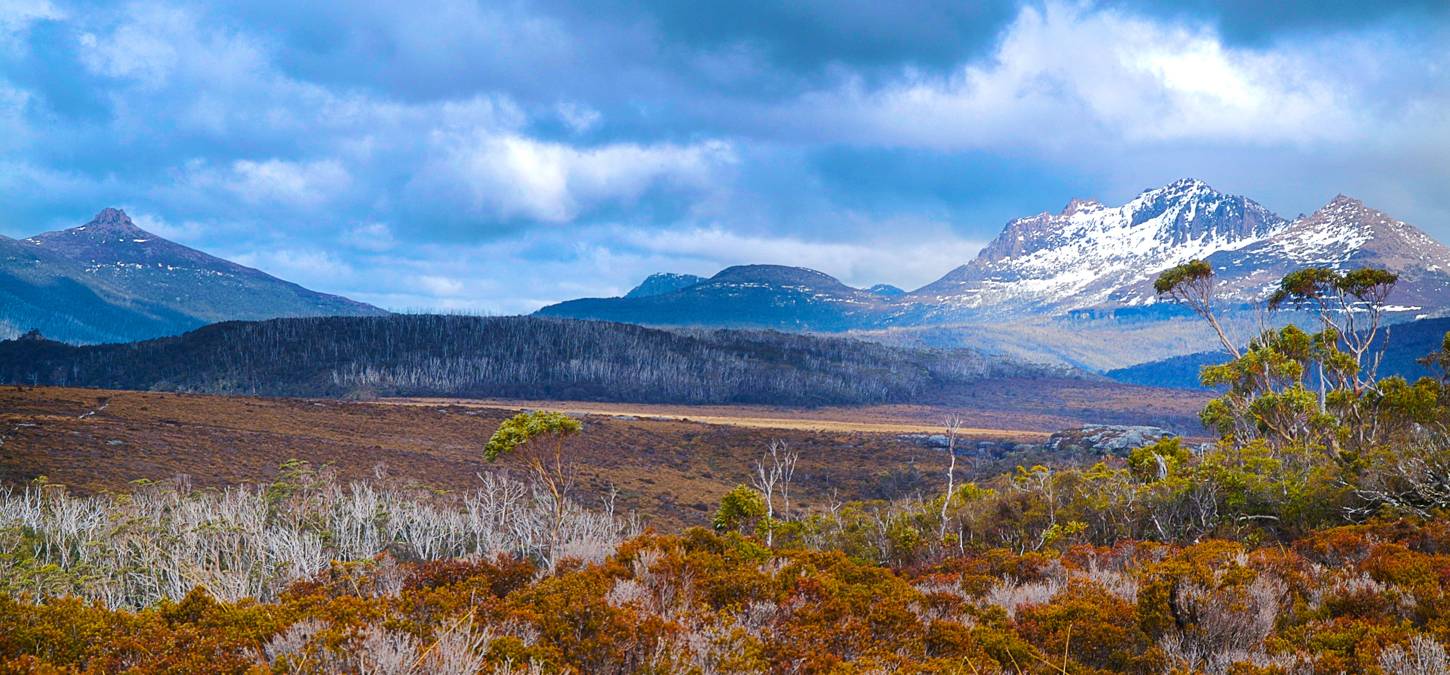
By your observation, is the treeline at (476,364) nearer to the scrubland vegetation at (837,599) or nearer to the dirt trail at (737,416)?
the dirt trail at (737,416)

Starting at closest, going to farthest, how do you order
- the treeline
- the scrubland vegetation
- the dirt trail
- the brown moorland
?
the scrubland vegetation < the brown moorland < the dirt trail < the treeline

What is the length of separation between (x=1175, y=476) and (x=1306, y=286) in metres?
11.9

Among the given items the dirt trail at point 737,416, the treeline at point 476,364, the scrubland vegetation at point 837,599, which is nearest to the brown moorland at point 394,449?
the dirt trail at point 737,416

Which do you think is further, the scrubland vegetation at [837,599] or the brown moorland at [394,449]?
the brown moorland at [394,449]

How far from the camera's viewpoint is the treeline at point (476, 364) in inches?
4596

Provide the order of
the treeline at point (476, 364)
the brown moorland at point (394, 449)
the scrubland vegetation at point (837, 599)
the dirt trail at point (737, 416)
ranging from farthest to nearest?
the treeline at point (476, 364), the dirt trail at point (737, 416), the brown moorland at point (394, 449), the scrubland vegetation at point (837, 599)

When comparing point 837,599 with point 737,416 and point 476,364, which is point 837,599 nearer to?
point 737,416

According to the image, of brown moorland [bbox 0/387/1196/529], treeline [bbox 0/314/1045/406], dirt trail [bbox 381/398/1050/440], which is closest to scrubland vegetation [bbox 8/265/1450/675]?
brown moorland [bbox 0/387/1196/529]

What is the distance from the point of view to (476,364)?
135000 mm

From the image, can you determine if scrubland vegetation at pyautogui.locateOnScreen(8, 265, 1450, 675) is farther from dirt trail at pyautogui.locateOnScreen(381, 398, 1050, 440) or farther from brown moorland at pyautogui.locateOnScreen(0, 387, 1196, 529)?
dirt trail at pyautogui.locateOnScreen(381, 398, 1050, 440)

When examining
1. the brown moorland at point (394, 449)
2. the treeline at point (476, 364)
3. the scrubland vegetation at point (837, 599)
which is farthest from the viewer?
the treeline at point (476, 364)

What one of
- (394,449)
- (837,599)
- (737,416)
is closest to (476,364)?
(737,416)

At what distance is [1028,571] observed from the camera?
38.8 ft

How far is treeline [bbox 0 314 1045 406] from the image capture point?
117 m
